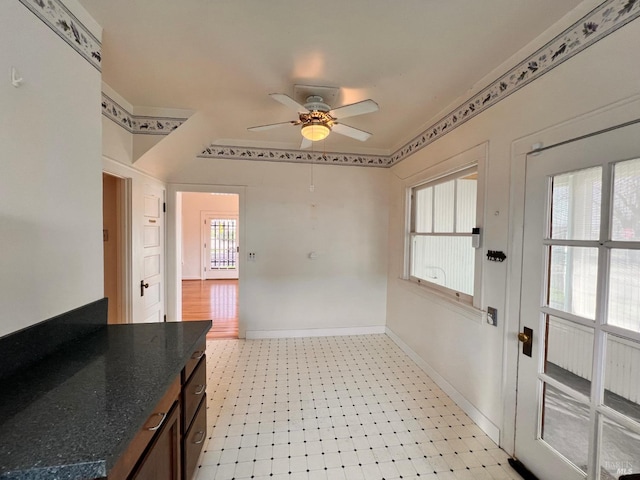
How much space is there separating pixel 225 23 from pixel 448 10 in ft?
3.81

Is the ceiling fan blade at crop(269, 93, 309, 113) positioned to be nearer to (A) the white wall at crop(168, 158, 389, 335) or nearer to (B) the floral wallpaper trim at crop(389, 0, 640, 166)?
(B) the floral wallpaper trim at crop(389, 0, 640, 166)

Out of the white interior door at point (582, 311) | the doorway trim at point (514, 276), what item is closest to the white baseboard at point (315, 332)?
the doorway trim at point (514, 276)

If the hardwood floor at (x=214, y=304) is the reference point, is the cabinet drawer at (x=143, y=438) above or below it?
above

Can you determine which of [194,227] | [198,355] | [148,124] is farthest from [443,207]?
[194,227]

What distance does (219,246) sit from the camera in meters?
8.16

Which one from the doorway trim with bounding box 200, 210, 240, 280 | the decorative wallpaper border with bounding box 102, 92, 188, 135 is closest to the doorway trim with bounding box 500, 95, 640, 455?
the decorative wallpaper border with bounding box 102, 92, 188, 135

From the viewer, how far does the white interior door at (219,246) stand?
7941mm

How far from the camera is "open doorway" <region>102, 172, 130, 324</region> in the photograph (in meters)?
2.40

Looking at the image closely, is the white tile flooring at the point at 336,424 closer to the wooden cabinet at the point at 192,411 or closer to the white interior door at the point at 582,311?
the wooden cabinet at the point at 192,411

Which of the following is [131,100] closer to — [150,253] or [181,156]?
[181,156]

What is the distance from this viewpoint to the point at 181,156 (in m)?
2.98

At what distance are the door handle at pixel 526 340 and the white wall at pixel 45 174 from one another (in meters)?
2.42

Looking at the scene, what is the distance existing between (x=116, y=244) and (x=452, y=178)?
3181 mm

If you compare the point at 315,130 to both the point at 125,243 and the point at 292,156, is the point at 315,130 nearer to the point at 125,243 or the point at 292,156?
the point at 292,156
